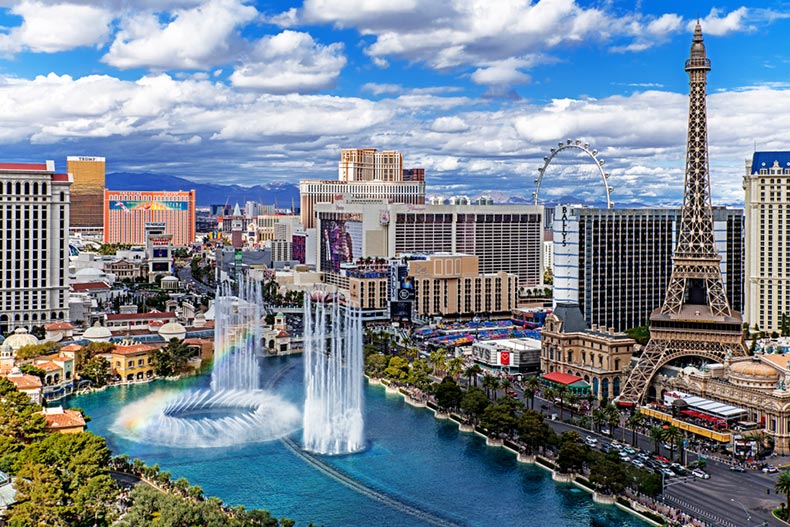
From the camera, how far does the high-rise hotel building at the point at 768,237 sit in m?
93.3

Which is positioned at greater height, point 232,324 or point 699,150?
point 699,150

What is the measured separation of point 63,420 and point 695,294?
48.4 metres


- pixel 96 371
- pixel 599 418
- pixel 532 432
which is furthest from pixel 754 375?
pixel 96 371

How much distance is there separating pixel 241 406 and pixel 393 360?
15.7m

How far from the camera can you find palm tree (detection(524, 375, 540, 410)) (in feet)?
219

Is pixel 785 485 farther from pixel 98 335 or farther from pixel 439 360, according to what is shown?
pixel 98 335

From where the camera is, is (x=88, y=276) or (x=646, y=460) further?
(x=88, y=276)

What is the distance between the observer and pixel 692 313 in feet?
226

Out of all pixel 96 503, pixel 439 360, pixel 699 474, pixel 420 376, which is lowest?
pixel 699 474

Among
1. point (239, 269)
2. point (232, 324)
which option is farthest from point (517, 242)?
point (232, 324)

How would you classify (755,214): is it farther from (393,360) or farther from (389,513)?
(389,513)

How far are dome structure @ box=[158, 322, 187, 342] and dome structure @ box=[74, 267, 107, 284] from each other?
145 feet

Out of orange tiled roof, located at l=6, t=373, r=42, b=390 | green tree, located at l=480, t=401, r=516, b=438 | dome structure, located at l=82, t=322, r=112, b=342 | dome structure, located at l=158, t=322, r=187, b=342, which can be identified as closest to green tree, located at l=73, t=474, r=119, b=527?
orange tiled roof, located at l=6, t=373, r=42, b=390

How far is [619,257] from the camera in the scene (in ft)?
309
